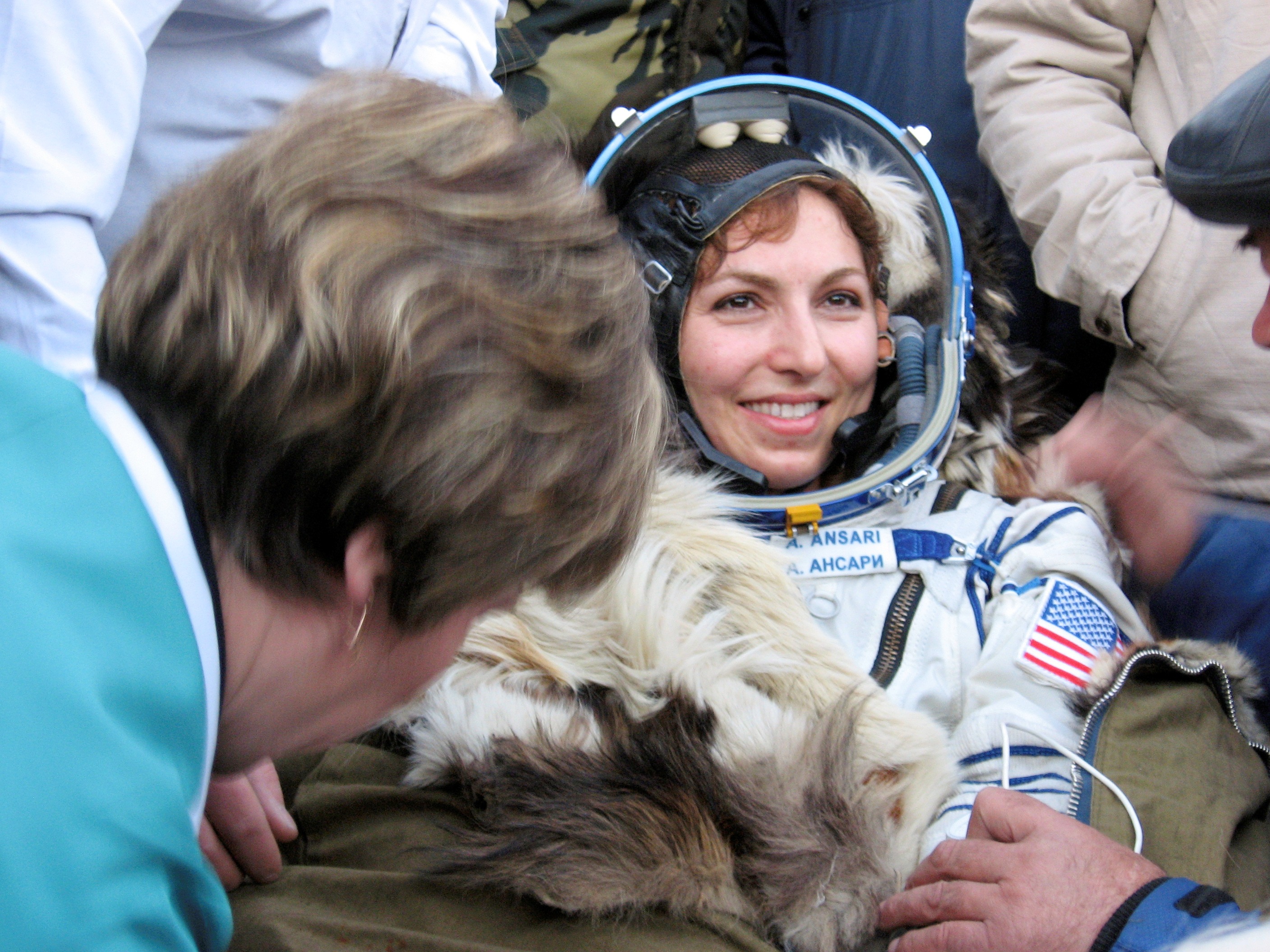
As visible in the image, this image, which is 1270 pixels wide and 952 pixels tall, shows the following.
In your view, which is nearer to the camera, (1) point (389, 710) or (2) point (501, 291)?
(2) point (501, 291)

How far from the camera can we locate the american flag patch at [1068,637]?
5.25ft

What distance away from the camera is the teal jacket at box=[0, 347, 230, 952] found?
594 millimetres

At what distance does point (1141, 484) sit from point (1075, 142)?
27.8 inches

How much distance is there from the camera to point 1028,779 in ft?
4.86

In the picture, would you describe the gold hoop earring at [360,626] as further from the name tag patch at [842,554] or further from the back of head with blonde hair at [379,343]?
the name tag patch at [842,554]

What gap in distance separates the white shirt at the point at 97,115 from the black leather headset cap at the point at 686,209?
0.74 meters

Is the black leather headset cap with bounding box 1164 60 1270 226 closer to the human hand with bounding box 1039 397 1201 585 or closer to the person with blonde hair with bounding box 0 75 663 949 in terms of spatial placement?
the human hand with bounding box 1039 397 1201 585

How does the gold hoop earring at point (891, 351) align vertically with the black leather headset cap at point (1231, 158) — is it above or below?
below

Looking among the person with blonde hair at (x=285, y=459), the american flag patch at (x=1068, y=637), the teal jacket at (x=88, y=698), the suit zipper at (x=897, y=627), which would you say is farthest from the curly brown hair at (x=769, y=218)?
the teal jacket at (x=88, y=698)

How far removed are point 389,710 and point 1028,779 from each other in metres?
0.92

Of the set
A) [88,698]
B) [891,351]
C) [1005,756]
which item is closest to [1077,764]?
[1005,756]

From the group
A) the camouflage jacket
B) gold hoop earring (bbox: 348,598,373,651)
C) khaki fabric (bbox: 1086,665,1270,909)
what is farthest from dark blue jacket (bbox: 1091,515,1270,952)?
the camouflage jacket

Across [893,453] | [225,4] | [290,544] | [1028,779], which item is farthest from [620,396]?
[893,453]

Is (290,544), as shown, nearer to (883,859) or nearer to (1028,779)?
(883,859)
